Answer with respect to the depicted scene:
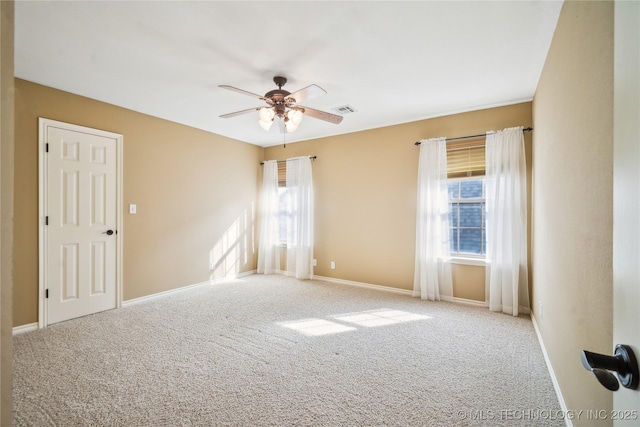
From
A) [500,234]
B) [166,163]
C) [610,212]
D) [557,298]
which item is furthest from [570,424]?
[166,163]

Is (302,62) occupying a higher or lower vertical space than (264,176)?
higher

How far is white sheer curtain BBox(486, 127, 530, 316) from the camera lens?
137 inches

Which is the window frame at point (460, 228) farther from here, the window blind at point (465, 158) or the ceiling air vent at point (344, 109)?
the ceiling air vent at point (344, 109)

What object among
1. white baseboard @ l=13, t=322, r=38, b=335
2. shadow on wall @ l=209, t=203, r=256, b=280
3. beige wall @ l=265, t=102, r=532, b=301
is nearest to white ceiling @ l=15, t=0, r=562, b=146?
beige wall @ l=265, t=102, r=532, b=301

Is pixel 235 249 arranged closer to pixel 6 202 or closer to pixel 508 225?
pixel 508 225

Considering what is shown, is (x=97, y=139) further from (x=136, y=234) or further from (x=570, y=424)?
(x=570, y=424)

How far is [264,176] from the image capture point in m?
5.82

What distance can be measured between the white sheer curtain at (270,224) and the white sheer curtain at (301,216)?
42 centimetres

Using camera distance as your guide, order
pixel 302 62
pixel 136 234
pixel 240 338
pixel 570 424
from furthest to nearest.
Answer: pixel 136 234
pixel 240 338
pixel 302 62
pixel 570 424

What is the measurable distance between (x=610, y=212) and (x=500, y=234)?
274cm

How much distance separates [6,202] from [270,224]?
4954 millimetres

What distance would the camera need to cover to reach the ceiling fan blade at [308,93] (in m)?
2.48

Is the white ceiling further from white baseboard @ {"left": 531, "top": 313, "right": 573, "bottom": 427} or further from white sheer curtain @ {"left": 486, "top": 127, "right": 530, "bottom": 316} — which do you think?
white baseboard @ {"left": 531, "top": 313, "right": 573, "bottom": 427}

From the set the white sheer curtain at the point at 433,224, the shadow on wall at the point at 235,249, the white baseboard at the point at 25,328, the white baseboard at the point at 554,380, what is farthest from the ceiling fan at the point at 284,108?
the white baseboard at the point at 25,328
